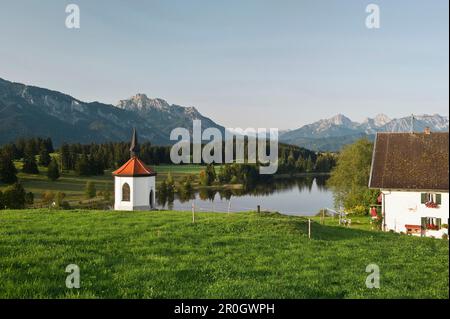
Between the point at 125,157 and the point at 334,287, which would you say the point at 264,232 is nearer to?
the point at 334,287

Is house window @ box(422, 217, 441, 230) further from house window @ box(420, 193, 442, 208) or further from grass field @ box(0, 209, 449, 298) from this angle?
grass field @ box(0, 209, 449, 298)

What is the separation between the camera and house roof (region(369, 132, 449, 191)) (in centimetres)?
3666

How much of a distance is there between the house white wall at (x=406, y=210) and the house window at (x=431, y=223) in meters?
0.34

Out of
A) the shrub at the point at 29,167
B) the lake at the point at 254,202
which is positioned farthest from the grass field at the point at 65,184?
the lake at the point at 254,202

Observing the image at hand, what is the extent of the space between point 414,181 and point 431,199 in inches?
85.4

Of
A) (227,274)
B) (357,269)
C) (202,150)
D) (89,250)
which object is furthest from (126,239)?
(202,150)

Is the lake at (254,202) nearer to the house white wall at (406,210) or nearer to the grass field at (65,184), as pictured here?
the grass field at (65,184)

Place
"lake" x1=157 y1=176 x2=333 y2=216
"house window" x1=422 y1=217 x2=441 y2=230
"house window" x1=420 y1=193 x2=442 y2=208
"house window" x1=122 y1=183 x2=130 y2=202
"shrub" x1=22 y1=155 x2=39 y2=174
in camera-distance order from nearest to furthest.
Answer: "house window" x1=422 y1=217 x2=441 y2=230 < "house window" x1=420 y1=193 x2=442 y2=208 < "house window" x1=122 y1=183 x2=130 y2=202 < "lake" x1=157 y1=176 x2=333 y2=216 < "shrub" x1=22 y1=155 x2=39 y2=174

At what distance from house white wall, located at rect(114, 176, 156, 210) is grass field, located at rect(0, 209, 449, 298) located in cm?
1702

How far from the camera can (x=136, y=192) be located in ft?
126

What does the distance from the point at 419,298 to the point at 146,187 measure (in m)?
31.6

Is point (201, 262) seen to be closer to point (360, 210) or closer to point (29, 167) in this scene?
point (360, 210)

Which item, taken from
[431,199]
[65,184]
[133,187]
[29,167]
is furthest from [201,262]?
[29,167]

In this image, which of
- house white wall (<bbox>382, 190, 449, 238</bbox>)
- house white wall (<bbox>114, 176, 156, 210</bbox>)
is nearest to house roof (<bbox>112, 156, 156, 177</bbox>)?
house white wall (<bbox>114, 176, 156, 210</bbox>)
